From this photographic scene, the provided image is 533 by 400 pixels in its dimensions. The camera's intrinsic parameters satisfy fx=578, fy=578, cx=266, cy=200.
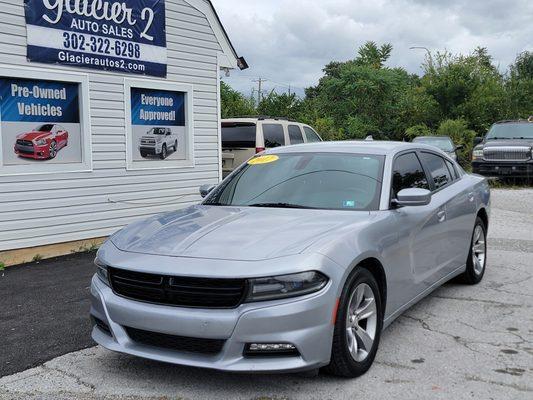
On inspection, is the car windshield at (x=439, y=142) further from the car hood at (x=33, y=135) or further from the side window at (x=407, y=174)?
the side window at (x=407, y=174)

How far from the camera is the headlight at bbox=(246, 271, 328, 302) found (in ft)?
11.0

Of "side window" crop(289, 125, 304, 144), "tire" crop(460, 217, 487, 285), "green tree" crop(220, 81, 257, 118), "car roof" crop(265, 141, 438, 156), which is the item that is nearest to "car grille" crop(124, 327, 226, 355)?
"car roof" crop(265, 141, 438, 156)

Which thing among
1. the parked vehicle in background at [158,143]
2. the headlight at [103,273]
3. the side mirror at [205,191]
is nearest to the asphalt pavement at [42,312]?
the headlight at [103,273]

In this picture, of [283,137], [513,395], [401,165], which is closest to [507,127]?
[283,137]

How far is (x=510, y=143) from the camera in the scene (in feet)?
56.4

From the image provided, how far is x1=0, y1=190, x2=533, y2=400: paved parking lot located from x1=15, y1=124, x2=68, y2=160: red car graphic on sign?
3.95 m

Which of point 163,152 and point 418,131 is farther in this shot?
point 418,131

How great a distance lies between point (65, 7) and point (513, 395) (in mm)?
7423

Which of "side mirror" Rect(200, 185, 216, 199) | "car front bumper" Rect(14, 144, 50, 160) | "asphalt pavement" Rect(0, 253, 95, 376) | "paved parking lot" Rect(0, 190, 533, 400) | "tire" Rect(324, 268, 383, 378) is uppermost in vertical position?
"car front bumper" Rect(14, 144, 50, 160)

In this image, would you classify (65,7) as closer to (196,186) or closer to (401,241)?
(196,186)

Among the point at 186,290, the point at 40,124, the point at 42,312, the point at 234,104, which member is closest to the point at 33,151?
the point at 40,124

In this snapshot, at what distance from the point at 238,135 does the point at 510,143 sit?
29.9ft

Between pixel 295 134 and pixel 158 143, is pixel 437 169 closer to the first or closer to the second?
pixel 158 143

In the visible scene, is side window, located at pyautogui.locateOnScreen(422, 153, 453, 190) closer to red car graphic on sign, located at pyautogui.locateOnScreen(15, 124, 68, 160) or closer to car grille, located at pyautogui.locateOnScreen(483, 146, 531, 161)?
red car graphic on sign, located at pyautogui.locateOnScreen(15, 124, 68, 160)
